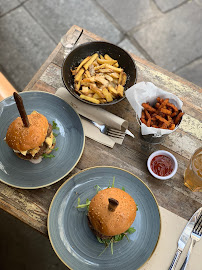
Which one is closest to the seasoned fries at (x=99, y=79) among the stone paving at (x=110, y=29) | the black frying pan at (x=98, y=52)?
the black frying pan at (x=98, y=52)

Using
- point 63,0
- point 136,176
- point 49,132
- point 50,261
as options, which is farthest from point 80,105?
point 63,0

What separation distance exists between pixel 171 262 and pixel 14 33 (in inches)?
114

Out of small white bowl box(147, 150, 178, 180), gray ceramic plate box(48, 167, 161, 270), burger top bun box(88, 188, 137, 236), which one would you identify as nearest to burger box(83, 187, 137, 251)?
burger top bun box(88, 188, 137, 236)

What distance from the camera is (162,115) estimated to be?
169 cm

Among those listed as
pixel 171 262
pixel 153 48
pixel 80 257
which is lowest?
pixel 153 48

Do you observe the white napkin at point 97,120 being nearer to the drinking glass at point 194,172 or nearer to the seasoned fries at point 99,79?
the seasoned fries at point 99,79

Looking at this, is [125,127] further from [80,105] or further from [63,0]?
[63,0]

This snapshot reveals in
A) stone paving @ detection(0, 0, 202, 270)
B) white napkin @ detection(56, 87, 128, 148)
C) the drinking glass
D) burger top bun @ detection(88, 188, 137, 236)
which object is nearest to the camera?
burger top bun @ detection(88, 188, 137, 236)

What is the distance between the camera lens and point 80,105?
6.12 feet

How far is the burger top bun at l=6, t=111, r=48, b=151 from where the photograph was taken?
1564 millimetres

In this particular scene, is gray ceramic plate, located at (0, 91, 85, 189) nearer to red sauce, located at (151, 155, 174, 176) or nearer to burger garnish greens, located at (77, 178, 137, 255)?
burger garnish greens, located at (77, 178, 137, 255)

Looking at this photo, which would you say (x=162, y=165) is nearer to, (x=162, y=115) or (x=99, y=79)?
(x=162, y=115)

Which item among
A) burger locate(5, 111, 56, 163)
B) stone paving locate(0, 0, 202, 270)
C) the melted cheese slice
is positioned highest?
burger locate(5, 111, 56, 163)

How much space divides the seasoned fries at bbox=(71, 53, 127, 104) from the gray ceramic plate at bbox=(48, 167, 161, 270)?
0.43 metres
